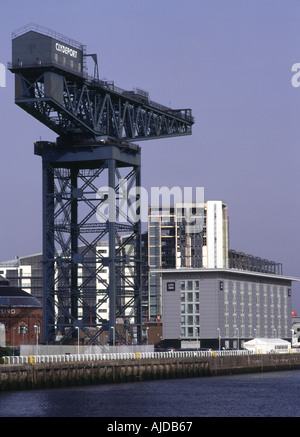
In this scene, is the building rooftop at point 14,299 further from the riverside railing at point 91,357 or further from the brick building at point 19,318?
the riverside railing at point 91,357

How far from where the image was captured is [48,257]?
107312mm

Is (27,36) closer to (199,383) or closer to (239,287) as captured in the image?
(199,383)

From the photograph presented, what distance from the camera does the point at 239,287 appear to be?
184000mm

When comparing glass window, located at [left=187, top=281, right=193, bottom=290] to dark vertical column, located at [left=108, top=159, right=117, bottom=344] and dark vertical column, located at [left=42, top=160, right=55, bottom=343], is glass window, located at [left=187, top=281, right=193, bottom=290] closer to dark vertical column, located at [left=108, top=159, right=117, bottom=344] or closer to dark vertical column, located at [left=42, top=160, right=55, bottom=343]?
dark vertical column, located at [left=42, top=160, right=55, bottom=343]

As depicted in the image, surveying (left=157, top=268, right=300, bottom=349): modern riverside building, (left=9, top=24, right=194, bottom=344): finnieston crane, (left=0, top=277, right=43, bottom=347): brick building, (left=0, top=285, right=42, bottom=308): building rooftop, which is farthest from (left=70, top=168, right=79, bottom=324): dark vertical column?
(left=157, top=268, right=300, bottom=349): modern riverside building

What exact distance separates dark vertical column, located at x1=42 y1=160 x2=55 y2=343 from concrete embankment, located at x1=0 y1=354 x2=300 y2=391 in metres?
10.6

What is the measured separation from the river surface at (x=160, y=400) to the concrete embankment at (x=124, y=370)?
4.45ft

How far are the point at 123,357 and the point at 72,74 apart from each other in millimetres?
27570

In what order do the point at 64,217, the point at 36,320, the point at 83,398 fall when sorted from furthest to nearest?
the point at 36,320, the point at 64,217, the point at 83,398

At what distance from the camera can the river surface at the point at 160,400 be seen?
232 feet

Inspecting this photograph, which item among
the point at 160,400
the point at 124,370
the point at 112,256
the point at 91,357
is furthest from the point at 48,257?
the point at 160,400
